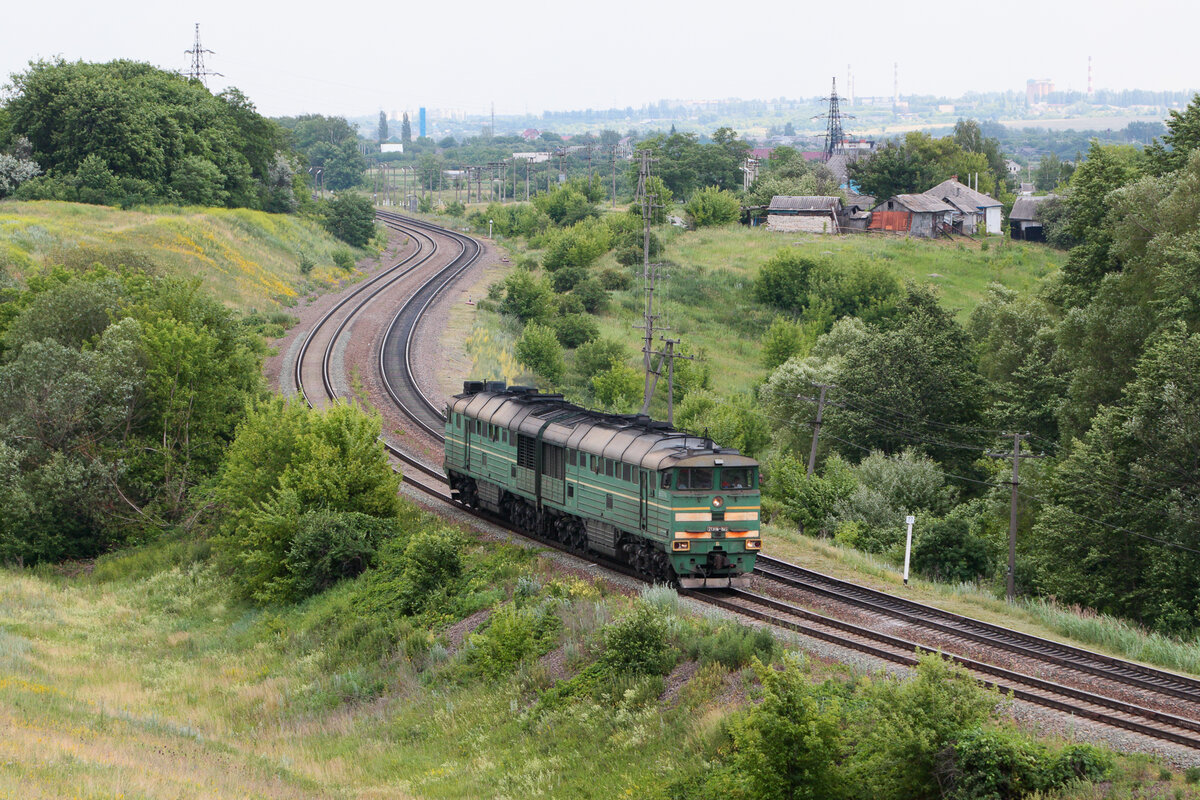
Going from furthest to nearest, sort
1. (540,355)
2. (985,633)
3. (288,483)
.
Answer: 1. (540,355)
2. (288,483)
3. (985,633)

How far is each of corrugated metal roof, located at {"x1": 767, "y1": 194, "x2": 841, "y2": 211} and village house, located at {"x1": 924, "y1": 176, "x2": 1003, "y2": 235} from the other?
12.4m

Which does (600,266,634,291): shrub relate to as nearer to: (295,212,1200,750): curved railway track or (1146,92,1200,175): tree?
(1146,92,1200,175): tree

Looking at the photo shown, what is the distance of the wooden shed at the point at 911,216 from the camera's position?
400ft

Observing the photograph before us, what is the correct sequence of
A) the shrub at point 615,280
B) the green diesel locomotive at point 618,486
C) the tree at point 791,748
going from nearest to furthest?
the tree at point 791,748 < the green diesel locomotive at point 618,486 < the shrub at point 615,280

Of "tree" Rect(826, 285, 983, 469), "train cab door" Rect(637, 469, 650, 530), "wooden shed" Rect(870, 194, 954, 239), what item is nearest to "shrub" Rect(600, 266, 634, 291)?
"wooden shed" Rect(870, 194, 954, 239)

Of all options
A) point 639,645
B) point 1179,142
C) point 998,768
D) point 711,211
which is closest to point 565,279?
point 711,211

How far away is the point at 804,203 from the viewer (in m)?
126

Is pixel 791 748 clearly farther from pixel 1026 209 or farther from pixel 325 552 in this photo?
pixel 1026 209

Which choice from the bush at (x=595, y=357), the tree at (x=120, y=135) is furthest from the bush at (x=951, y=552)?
the tree at (x=120, y=135)

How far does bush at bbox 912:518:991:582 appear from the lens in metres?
36.8

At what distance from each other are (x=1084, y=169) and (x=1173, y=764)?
45.6 m

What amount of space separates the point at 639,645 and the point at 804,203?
109m

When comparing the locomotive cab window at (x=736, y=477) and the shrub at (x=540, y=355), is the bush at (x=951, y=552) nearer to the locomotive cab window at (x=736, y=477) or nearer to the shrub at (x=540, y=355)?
the locomotive cab window at (x=736, y=477)

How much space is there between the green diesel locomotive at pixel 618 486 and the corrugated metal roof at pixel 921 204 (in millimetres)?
93564
